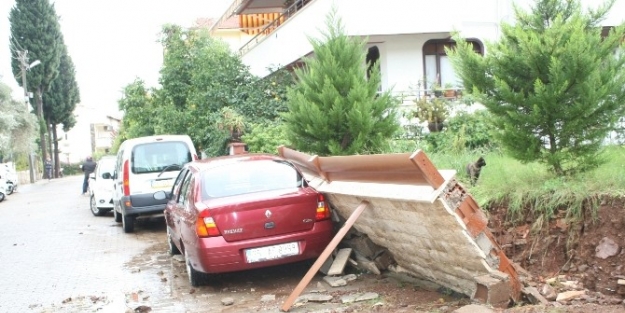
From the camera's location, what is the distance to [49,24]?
51.9 metres

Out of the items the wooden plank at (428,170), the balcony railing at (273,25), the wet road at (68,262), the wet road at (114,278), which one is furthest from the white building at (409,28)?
the wooden plank at (428,170)

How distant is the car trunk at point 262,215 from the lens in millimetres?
7211

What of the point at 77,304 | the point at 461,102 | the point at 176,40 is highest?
the point at 176,40

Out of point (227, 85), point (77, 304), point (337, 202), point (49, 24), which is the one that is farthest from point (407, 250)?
point (49, 24)

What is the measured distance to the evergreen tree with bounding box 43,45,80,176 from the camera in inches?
2256

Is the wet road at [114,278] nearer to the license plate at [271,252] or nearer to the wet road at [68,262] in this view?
the wet road at [68,262]

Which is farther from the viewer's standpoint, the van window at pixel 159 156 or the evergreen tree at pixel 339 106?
the van window at pixel 159 156

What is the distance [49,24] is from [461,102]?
151 ft

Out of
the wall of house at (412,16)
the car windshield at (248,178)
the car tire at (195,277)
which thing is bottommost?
the car tire at (195,277)

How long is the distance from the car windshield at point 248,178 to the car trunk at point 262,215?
28 cm

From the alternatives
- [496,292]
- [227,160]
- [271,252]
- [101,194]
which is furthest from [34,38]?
[496,292]

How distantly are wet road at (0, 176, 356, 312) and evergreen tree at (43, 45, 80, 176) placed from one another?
46.8m

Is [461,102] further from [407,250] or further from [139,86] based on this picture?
[139,86]

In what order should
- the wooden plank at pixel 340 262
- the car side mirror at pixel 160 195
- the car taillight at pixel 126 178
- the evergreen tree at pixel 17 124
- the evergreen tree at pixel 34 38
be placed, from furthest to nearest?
1. the evergreen tree at pixel 34 38
2. the evergreen tree at pixel 17 124
3. the car taillight at pixel 126 178
4. the car side mirror at pixel 160 195
5. the wooden plank at pixel 340 262
